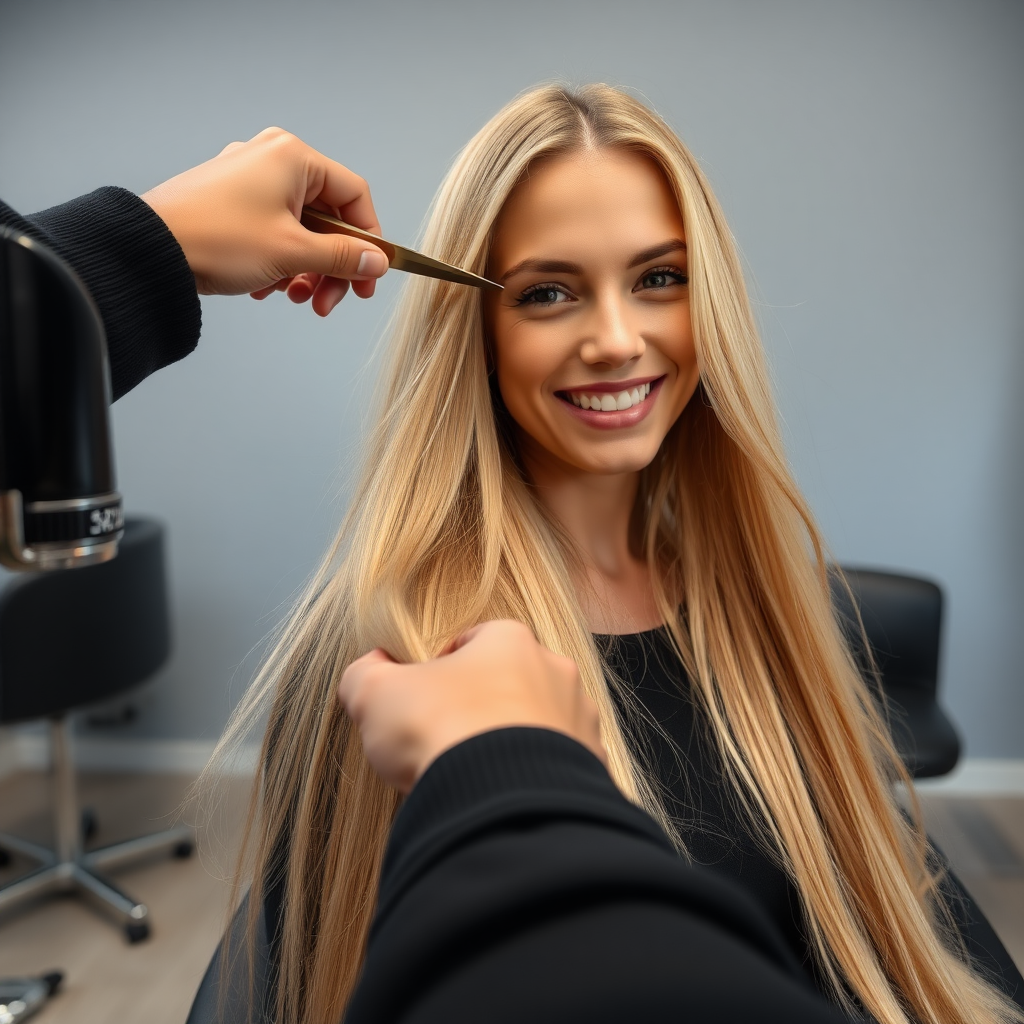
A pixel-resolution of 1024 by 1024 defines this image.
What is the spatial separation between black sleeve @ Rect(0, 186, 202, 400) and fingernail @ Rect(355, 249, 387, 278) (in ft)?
0.57

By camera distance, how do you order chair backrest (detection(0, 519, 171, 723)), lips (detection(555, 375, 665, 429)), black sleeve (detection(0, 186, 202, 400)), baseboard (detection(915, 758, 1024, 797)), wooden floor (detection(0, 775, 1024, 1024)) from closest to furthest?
black sleeve (detection(0, 186, 202, 400)), lips (detection(555, 375, 665, 429)), wooden floor (detection(0, 775, 1024, 1024)), chair backrest (detection(0, 519, 171, 723)), baseboard (detection(915, 758, 1024, 797))

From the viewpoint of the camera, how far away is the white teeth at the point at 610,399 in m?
1.05

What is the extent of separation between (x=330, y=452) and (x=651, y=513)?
6.05 feet

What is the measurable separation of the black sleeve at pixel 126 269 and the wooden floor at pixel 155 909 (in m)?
0.91

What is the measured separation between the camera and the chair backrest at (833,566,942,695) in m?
2.25

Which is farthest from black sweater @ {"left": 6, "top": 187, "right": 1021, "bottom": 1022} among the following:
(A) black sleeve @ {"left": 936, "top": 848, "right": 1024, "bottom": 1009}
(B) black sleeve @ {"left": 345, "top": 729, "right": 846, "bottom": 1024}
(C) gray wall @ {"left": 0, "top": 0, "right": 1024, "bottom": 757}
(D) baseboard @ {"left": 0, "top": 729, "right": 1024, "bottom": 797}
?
(D) baseboard @ {"left": 0, "top": 729, "right": 1024, "bottom": 797}

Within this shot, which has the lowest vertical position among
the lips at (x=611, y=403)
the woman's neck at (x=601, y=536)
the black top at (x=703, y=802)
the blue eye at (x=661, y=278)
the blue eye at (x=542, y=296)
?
the black top at (x=703, y=802)

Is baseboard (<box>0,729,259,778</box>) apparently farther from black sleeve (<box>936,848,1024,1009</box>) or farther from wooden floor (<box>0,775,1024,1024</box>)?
black sleeve (<box>936,848,1024,1009</box>)

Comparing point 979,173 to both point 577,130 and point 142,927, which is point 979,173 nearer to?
point 577,130

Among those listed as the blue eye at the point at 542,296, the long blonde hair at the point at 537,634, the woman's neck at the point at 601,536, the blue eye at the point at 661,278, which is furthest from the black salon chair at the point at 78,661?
the blue eye at the point at 661,278

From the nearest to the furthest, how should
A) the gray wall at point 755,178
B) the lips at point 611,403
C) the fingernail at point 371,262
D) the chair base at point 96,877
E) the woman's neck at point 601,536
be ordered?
the fingernail at point 371,262 → the lips at point 611,403 → the woman's neck at point 601,536 → the chair base at point 96,877 → the gray wall at point 755,178

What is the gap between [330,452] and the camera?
2957 mm

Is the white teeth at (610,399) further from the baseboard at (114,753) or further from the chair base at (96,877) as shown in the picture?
the baseboard at (114,753)

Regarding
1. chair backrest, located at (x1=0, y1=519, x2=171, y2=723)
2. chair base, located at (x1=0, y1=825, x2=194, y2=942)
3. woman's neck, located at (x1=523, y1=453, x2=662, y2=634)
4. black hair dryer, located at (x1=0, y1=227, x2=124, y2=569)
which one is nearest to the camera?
black hair dryer, located at (x1=0, y1=227, x2=124, y2=569)
